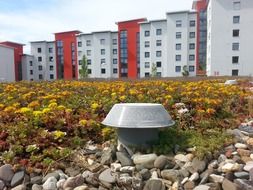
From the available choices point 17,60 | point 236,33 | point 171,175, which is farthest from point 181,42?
point 171,175

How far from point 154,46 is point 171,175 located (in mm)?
50190

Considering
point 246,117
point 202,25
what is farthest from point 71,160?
point 202,25

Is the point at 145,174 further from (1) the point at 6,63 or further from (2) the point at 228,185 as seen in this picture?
(1) the point at 6,63

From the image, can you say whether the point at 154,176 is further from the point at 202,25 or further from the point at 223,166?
the point at 202,25

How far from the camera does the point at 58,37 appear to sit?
207ft

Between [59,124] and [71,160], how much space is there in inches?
34.9

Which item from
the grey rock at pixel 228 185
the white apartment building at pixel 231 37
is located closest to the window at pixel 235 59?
the white apartment building at pixel 231 37

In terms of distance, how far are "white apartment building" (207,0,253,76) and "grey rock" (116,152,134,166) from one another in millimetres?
42260

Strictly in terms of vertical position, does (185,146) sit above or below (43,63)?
below

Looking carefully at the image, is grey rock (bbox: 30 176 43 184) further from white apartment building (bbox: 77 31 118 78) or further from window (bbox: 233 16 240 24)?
white apartment building (bbox: 77 31 118 78)

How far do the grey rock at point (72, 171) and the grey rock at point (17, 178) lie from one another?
20.0 inches

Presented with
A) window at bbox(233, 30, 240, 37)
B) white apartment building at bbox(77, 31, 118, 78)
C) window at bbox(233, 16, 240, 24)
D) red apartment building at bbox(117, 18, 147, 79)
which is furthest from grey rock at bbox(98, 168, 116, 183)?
white apartment building at bbox(77, 31, 118, 78)

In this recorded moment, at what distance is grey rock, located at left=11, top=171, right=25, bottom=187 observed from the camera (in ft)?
10.1

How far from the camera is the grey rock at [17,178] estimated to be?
10.1 feet
